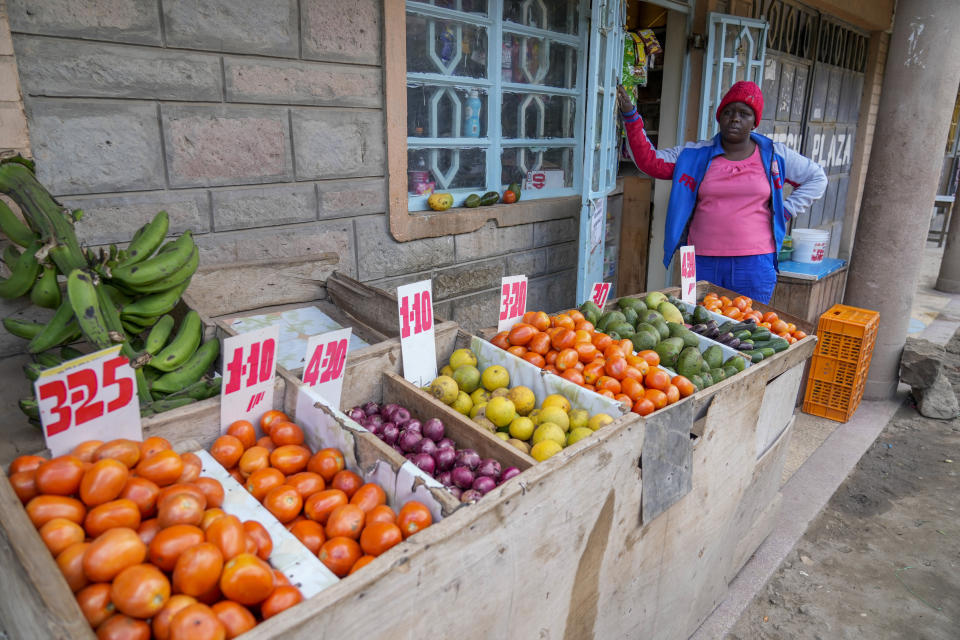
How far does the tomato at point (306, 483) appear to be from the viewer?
1.50m

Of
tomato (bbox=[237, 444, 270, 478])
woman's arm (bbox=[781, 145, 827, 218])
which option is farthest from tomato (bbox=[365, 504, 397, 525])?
woman's arm (bbox=[781, 145, 827, 218])

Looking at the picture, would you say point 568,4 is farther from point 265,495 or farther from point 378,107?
point 265,495

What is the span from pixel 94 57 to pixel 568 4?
11.2ft

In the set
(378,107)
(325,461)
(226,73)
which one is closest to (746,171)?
(378,107)

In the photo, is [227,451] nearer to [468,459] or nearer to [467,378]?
[468,459]

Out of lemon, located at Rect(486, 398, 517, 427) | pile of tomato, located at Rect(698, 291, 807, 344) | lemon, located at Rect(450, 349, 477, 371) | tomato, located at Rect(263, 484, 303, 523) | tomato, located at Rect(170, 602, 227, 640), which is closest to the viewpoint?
tomato, located at Rect(170, 602, 227, 640)

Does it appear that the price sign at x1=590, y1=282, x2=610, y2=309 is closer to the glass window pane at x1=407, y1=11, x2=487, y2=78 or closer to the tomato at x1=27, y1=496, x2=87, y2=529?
the glass window pane at x1=407, y1=11, x2=487, y2=78

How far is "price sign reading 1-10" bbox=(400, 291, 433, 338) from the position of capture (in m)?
2.11

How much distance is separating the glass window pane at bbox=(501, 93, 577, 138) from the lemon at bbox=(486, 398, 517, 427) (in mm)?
2938

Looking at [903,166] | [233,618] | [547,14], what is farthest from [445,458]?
[903,166]

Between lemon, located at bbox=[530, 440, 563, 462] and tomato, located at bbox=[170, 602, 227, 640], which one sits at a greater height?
tomato, located at bbox=[170, 602, 227, 640]

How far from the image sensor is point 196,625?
3.27ft

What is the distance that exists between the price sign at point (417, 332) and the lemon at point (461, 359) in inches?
3.2

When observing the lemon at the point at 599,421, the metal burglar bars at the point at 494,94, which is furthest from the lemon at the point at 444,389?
the metal burglar bars at the point at 494,94
